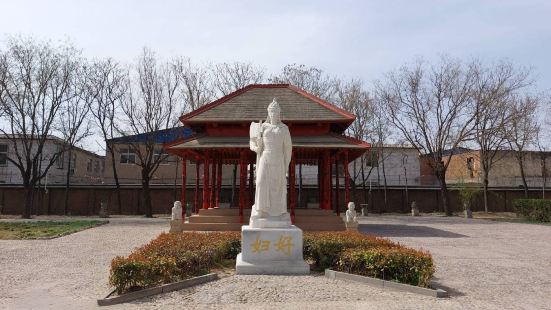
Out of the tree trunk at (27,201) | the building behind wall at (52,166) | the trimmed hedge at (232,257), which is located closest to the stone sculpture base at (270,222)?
the trimmed hedge at (232,257)

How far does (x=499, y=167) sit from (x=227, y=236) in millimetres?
42838

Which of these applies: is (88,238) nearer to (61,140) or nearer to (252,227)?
(252,227)

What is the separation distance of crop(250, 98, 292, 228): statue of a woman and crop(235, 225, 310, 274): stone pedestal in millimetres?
259

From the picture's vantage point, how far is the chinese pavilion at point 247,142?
1853 centimetres

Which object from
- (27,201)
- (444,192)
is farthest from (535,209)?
(27,201)

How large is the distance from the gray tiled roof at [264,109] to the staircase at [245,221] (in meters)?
4.61

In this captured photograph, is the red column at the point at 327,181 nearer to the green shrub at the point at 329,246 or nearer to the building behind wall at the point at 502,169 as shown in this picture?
the green shrub at the point at 329,246

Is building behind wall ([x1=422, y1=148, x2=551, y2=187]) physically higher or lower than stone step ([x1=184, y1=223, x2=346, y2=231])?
higher

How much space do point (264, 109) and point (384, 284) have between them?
14.3 m

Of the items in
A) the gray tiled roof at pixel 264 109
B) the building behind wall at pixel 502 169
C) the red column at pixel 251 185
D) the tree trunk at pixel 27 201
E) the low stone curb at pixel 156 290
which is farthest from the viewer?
the building behind wall at pixel 502 169

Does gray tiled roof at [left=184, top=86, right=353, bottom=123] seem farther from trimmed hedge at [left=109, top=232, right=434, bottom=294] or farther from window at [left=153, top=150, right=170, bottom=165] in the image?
window at [left=153, top=150, right=170, bottom=165]

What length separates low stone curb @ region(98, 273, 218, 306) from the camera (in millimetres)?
6791

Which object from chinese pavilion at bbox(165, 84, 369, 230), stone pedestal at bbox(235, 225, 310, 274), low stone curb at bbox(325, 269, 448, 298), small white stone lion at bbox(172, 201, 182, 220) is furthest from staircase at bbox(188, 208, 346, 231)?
low stone curb at bbox(325, 269, 448, 298)

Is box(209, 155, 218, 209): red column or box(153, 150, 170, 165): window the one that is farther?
box(153, 150, 170, 165): window
